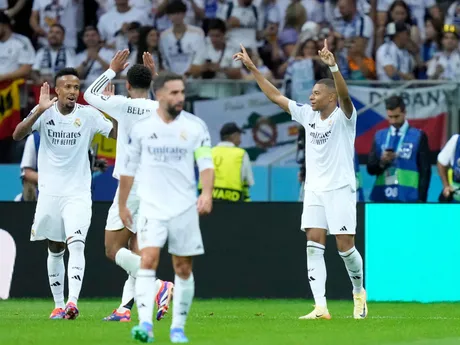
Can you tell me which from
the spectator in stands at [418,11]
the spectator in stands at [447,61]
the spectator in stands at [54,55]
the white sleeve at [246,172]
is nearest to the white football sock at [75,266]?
the white sleeve at [246,172]

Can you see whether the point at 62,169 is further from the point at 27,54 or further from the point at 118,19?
the point at 118,19

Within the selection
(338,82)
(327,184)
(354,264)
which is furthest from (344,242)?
(338,82)

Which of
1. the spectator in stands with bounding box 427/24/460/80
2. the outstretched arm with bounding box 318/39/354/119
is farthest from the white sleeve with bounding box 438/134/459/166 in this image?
the outstretched arm with bounding box 318/39/354/119

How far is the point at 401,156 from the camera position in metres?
15.7

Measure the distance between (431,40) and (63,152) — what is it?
30.8ft

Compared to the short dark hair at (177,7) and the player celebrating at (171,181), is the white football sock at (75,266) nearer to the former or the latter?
the player celebrating at (171,181)

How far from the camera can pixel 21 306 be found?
1399 centimetres

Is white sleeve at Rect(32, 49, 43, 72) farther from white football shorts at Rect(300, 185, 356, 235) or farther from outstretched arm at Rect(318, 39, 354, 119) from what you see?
outstretched arm at Rect(318, 39, 354, 119)

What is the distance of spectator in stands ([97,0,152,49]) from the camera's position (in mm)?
19141

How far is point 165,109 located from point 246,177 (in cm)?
734

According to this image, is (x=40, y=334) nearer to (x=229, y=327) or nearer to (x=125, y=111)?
(x=229, y=327)

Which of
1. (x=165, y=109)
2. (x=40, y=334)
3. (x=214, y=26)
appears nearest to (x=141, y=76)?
(x=165, y=109)

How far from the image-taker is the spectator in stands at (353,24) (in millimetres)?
19294

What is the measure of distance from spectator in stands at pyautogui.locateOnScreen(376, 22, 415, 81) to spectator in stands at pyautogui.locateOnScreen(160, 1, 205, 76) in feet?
9.43
